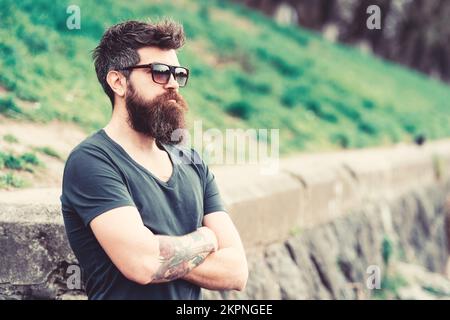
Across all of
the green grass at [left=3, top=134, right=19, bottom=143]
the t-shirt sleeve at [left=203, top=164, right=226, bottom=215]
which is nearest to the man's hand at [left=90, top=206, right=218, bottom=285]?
the t-shirt sleeve at [left=203, top=164, right=226, bottom=215]

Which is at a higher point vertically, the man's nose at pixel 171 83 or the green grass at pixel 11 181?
the man's nose at pixel 171 83

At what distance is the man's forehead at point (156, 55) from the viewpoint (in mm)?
2564

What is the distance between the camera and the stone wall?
2.97 meters

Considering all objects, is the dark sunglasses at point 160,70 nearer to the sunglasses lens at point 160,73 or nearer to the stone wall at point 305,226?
the sunglasses lens at point 160,73

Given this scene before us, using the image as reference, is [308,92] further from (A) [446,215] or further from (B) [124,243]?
(B) [124,243]

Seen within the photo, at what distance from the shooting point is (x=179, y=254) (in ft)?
7.93

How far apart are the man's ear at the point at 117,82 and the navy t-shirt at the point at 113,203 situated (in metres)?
0.20

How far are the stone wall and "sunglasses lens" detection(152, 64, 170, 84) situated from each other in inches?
34.2

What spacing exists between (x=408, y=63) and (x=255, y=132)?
2118cm

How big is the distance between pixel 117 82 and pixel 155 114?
203mm

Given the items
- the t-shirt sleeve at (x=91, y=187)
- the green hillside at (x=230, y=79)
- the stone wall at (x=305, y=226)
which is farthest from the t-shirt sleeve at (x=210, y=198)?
the green hillside at (x=230, y=79)

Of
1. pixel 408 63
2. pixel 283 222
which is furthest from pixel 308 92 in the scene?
pixel 408 63

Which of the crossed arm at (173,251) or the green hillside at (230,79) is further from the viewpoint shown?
the green hillside at (230,79)

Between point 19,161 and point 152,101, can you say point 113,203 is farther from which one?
point 19,161
